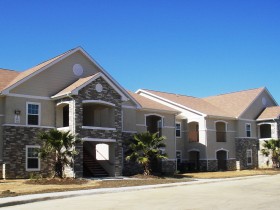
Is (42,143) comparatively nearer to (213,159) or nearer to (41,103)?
(41,103)

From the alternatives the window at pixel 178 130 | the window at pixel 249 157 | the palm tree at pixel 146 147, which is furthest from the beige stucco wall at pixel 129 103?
the window at pixel 249 157

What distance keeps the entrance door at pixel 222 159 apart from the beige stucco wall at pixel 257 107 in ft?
15.6

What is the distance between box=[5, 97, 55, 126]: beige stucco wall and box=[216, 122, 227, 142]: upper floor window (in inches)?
815

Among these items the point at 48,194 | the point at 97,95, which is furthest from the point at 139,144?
the point at 48,194

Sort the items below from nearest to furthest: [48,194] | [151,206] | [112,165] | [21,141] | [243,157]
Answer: [151,206] < [48,194] < [21,141] < [112,165] < [243,157]

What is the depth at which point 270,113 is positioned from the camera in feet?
152

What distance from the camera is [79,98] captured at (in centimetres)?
2752

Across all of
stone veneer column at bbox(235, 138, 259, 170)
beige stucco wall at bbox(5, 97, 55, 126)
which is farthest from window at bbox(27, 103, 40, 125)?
stone veneer column at bbox(235, 138, 259, 170)

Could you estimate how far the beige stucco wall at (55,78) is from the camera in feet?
92.2

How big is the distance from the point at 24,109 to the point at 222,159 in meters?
23.8

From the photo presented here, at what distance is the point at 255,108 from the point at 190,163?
11.9 meters

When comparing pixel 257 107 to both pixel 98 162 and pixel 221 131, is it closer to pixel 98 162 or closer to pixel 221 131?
pixel 221 131

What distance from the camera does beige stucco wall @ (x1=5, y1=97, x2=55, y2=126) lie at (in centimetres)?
2686

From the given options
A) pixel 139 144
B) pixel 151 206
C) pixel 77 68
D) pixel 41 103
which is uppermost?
pixel 77 68
